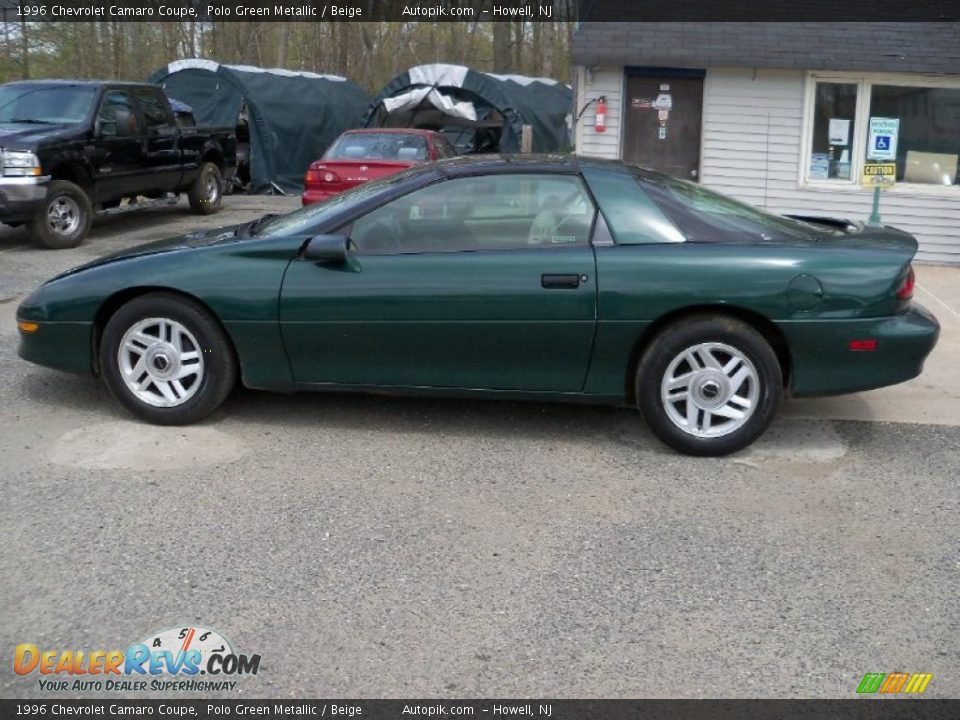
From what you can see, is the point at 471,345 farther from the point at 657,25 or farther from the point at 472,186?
the point at 657,25

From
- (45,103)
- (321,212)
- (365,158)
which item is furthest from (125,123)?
(321,212)

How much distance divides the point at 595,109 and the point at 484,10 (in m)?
24.1

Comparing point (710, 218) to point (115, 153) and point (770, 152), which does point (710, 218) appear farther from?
point (115, 153)

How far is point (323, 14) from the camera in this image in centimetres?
3322

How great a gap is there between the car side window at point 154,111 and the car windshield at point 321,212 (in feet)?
28.8

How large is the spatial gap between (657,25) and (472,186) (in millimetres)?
7443

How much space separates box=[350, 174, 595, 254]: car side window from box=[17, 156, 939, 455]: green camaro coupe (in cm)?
1

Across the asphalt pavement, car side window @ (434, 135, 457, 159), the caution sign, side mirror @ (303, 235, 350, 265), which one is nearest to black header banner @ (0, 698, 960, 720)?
the asphalt pavement

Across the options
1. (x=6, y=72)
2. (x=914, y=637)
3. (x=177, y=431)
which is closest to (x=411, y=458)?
(x=177, y=431)

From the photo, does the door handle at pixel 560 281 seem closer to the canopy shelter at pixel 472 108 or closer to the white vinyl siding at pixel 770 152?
the white vinyl siding at pixel 770 152

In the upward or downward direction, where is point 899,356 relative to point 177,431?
upward

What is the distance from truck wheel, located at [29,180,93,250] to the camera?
11.6 m

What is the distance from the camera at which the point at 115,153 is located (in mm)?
12766

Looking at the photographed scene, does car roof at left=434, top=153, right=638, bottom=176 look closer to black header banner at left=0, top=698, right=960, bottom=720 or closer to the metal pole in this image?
black header banner at left=0, top=698, right=960, bottom=720
